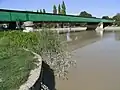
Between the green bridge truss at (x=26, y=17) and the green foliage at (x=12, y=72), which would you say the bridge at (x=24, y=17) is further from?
the green foliage at (x=12, y=72)

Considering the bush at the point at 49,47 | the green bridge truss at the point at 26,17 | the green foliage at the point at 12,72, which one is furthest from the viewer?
the green bridge truss at the point at 26,17

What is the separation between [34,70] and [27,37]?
6.41 metres

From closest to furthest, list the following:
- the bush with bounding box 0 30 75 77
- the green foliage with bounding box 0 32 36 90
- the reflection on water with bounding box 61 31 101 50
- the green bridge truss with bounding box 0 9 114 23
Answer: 1. the green foliage with bounding box 0 32 36 90
2. the bush with bounding box 0 30 75 77
3. the reflection on water with bounding box 61 31 101 50
4. the green bridge truss with bounding box 0 9 114 23

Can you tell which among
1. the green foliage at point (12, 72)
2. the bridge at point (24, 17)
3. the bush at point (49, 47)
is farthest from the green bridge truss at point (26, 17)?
the green foliage at point (12, 72)

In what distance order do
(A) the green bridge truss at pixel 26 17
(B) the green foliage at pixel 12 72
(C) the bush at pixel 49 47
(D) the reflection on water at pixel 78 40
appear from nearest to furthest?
(B) the green foliage at pixel 12 72 < (C) the bush at pixel 49 47 < (D) the reflection on water at pixel 78 40 < (A) the green bridge truss at pixel 26 17

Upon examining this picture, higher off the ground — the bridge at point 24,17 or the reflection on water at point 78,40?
the bridge at point 24,17

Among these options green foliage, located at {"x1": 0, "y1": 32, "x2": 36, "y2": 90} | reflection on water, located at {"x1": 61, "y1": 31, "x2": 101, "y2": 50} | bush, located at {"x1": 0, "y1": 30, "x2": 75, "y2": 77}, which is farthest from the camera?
reflection on water, located at {"x1": 61, "y1": 31, "x2": 101, "y2": 50}

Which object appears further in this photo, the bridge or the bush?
the bridge

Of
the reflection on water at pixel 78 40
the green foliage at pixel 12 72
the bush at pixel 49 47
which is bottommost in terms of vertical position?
the reflection on water at pixel 78 40

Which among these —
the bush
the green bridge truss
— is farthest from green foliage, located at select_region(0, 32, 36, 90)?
the green bridge truss

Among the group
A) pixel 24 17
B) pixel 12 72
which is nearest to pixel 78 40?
pixel 24 17

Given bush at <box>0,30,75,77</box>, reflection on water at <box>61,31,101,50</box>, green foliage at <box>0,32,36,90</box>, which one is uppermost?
green foliage at <box>0,32,36,90</box>

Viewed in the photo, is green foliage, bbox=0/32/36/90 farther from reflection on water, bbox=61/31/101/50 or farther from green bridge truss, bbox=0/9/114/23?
green bridge truss, bbox=0/9/114/23

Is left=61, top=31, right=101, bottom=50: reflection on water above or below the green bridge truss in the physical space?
below
